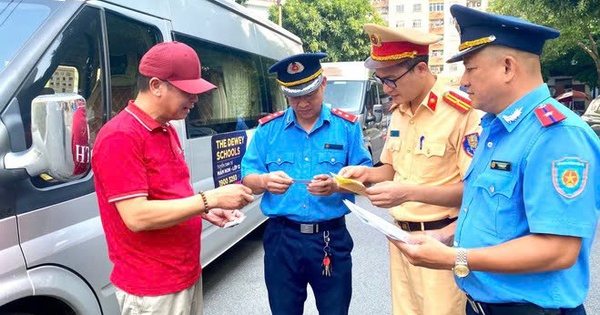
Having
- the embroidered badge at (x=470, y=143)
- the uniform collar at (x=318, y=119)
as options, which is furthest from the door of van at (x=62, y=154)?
the embroidered badge at (x=470, y=143)

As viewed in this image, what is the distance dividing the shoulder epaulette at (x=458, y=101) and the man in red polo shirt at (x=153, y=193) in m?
1.04

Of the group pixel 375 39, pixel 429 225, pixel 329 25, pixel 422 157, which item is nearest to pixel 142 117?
pixel 375 39

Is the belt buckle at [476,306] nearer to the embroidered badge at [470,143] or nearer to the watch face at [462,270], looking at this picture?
the watch face at [462,270]

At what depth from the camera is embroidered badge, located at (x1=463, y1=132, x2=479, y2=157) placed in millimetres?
1972

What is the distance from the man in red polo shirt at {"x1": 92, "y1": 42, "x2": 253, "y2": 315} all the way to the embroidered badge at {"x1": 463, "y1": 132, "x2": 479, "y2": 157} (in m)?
0.99

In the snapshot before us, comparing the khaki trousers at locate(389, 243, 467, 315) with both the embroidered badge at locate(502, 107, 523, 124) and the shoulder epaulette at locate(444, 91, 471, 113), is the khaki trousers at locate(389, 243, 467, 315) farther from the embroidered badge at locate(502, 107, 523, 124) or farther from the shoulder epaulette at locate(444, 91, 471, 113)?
the embroidered badge at locate(502, 107, 523, 124)

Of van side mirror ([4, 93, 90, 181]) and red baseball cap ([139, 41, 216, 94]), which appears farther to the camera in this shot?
red baseball cap ([139, 41, 216, 94])

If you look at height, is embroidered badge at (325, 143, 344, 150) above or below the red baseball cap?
below

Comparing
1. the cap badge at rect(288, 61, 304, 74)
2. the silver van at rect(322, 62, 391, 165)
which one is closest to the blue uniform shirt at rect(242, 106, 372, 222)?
the cap badge at rect(288, 61, 304, 74)

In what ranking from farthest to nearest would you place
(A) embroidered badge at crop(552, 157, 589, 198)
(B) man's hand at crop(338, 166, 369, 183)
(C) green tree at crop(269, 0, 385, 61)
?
(C) green tree at crop(269, 0, 385, 61)
(B) man's hand at crop(338, 166, 369, 183)
(A) embroidered badge at crop(552, 157, 589, 198)

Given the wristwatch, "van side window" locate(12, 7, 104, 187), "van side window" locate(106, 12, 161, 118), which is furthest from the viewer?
"van side window" locate(106, 12, 161, 118)

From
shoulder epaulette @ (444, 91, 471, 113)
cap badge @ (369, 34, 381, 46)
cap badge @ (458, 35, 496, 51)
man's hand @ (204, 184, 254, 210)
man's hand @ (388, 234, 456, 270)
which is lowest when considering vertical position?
man's hand @ (388, 234, 456, 270)

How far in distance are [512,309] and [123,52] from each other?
239cm

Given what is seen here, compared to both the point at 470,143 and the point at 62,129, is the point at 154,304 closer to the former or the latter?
the point at 62,129
